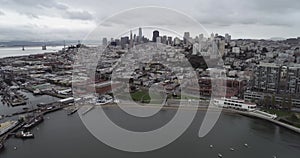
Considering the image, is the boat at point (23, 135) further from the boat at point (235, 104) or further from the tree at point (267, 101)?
the tree at point (267, 101)

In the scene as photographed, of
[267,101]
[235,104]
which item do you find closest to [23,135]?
[235,104]

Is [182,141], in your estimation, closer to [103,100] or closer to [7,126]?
[103,100]

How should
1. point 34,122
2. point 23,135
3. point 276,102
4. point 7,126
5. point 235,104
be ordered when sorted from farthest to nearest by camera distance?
point 276,102 < point 235,104 < point 34,122 < point 7,126 < point 23,135

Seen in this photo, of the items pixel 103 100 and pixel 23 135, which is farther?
pixel 103 100

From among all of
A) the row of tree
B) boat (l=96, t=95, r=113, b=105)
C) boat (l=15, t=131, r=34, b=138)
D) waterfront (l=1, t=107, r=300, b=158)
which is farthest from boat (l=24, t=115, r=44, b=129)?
the row of tree

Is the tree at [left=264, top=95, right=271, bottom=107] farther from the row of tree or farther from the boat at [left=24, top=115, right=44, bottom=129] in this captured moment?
the boat at [left=24, top=115, right=44, bottom=129]

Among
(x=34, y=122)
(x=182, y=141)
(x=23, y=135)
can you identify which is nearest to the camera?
(x=182, y=141)
